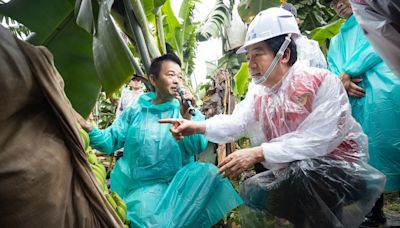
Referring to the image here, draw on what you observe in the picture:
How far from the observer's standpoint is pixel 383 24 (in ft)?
3.44

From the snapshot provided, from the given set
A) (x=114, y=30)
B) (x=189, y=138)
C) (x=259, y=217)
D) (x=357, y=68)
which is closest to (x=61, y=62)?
(x=114, y=30)

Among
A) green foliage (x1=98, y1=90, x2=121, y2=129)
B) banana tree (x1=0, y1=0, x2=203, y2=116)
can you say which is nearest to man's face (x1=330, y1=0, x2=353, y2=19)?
banana tree (x1=0, y1=0, x2=203, y2=116)

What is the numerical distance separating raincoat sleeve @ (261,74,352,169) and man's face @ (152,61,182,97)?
652mm

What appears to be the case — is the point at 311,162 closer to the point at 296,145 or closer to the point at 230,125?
the point at 296,145

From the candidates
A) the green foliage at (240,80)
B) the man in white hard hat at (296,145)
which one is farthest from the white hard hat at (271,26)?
the green foliage at (240,80)

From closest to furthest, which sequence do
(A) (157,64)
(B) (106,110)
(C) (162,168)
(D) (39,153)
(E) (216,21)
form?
(D) (39,153) → (C) (162,168) → (A) (157,64) → (E) (216,21) → (B) (106,110)

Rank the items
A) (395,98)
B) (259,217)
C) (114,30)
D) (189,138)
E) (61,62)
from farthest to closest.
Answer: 1. (189,138)
2. (395,98)
3. (259,217)
4. (61,62)
5. (114,30)

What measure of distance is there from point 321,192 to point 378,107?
0.57 m

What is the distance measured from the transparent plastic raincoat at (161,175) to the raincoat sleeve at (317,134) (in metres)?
0.29

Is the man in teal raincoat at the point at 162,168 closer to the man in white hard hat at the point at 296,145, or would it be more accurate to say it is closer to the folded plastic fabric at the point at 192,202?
the folded plastic fabric at the point at 192,202

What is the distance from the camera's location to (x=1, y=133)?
1.81ft

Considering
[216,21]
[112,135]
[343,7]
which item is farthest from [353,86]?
[216,21]

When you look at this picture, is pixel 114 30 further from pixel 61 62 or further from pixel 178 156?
pixel 178 156

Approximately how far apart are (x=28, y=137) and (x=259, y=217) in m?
1.06
